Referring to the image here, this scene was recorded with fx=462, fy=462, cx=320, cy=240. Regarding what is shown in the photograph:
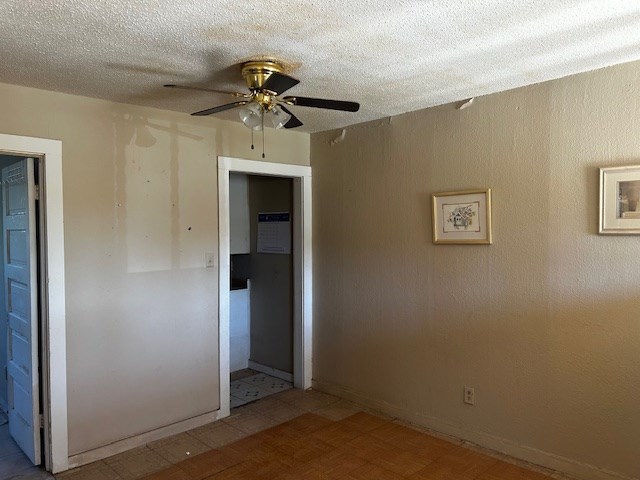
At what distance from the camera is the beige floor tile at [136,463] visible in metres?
2.67

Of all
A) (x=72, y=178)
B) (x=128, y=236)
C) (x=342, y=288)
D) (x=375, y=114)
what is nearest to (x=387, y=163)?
(x=375, y=114)

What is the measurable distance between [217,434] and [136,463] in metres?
0.55

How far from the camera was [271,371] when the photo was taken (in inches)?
173

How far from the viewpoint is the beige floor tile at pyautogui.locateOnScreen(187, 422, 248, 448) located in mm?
3046

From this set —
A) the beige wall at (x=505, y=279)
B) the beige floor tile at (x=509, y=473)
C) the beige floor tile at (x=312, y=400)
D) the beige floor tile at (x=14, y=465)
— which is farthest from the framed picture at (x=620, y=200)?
the beige floor tile at (x=14, y=465)

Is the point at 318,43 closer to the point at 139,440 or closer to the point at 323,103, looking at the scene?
the point at 323,103

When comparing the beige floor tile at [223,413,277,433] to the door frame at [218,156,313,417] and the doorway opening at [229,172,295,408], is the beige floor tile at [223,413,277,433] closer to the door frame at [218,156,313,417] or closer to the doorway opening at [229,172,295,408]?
the doorway opening at [229,172,295,408]

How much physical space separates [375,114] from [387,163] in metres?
0.36

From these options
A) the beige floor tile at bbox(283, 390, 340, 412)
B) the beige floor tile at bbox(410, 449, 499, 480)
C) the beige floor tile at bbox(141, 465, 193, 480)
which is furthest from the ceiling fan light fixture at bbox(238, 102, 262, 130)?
the beige floor tile at bbox(283, 390, 340, 412)

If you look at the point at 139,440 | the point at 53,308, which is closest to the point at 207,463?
the point at 139,440

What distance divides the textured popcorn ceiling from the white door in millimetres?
704

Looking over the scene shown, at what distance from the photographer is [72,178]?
2711 millimetres

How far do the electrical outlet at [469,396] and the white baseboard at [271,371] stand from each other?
5.61 feet

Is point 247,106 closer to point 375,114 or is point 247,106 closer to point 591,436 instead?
point 375,114
